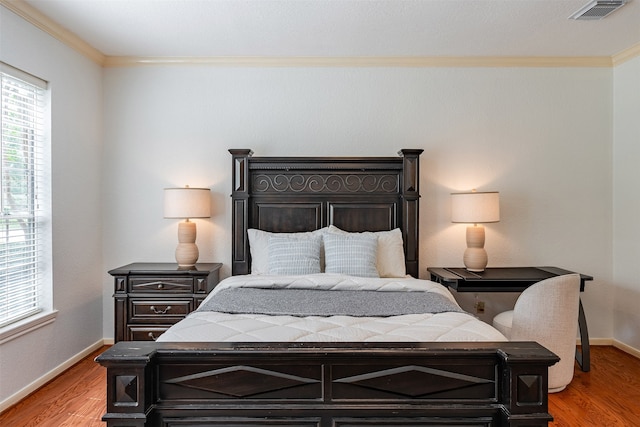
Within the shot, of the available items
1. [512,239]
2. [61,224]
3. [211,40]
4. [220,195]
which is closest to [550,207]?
[512,239]

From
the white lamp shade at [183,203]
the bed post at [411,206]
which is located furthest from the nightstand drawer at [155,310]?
the bed post at [411,206]

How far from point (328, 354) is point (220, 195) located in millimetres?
2538

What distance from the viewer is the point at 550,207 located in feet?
12.8

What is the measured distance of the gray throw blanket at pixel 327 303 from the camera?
2.29 m

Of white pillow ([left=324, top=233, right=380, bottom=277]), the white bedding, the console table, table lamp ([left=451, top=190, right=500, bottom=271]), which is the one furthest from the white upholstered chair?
white pillow ([left=324, top=233, right=380, bottom=277])

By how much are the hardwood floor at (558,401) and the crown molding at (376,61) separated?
8.78 feet

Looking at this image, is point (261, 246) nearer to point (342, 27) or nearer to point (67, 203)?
point (67, 203)

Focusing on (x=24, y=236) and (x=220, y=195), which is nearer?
(x=24, y=236)

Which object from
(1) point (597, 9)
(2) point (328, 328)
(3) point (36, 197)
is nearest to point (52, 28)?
(3) point (36, 197)

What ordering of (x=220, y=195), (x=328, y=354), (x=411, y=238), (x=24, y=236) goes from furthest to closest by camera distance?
(x=220, y=195) → (x=411, y=238) → (x=24, y=236) → (x=328, y=354)

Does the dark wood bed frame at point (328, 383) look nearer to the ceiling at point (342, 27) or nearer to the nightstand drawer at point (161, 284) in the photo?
the nightstand drawer at point (161, 284)

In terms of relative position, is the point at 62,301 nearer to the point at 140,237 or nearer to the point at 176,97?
the point at 140,237

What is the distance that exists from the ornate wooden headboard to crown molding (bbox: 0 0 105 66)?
64.6 inches

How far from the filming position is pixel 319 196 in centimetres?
371
